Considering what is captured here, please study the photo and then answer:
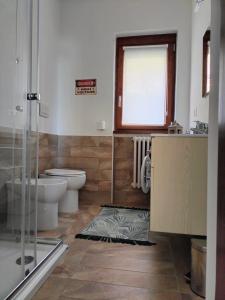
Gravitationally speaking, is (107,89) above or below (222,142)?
above

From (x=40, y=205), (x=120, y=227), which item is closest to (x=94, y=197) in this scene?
(x=120, y=227)

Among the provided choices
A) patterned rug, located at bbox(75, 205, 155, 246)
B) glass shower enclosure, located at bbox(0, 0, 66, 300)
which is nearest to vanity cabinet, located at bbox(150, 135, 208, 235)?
patterned rug, located at bbox(75, 205, 155, 246)

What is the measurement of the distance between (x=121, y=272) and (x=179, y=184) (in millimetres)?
619

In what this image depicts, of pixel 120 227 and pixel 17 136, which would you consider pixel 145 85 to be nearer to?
pixel 120 227

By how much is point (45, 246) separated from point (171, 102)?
7.25ft

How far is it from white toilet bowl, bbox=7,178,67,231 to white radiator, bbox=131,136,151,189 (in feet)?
3.42

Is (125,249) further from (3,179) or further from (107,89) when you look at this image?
(107,89)

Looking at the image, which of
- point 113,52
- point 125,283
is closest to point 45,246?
point 125,283

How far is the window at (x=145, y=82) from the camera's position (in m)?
3.05

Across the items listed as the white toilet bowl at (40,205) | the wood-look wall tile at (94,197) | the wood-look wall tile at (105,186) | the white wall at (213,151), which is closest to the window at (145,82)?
the wood-look wall tile at (105,186)

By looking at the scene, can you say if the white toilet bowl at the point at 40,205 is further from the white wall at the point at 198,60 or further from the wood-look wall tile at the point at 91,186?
the white wall at the point at 198,60

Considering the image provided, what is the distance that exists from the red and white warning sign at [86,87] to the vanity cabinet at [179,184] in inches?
70.4

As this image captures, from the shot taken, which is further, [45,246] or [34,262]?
[45,246]

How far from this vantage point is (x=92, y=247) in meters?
1.76
